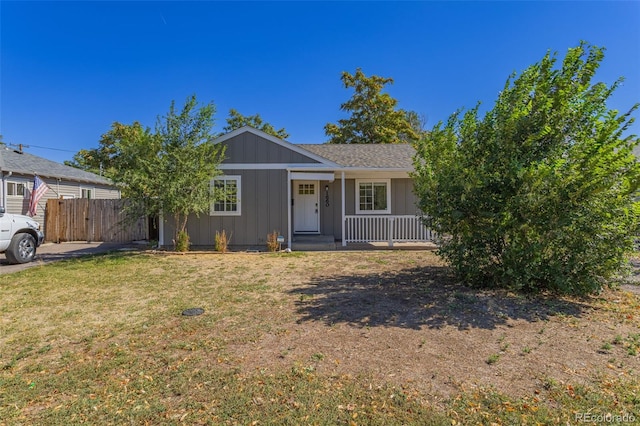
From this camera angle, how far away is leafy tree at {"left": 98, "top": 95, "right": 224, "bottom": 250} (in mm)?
9297

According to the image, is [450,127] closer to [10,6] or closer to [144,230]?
[144,230]

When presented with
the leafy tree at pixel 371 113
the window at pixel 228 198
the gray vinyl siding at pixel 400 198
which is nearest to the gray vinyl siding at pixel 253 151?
the window at pixel 228 198

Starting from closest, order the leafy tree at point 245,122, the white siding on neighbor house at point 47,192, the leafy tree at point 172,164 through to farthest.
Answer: the leafy tree at point 172,164 → the white siding on neighbor house at point 47,192 → the leafy tree at point 245,122

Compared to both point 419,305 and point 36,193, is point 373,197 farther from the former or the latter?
point 36,193

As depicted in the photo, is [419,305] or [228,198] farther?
[228,198]

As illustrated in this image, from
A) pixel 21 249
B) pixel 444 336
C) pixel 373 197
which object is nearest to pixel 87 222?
pixel 21 249

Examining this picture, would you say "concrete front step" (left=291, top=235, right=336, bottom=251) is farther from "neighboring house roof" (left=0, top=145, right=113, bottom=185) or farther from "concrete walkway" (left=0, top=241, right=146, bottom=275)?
"neighboring house roof" (left=0, top=145, right=113, bottom=185)

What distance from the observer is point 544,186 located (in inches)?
184

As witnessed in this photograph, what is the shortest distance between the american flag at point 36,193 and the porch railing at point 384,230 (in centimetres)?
1267

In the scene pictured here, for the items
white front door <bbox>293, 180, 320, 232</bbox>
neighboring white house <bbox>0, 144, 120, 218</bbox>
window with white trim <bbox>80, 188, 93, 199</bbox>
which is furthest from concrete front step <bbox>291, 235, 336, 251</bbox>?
window with white trim <bbox>80, 188, 93, 199</bbox>

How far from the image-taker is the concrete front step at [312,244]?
10617 mm

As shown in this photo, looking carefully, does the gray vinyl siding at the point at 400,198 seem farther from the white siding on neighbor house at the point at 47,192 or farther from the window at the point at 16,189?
the window at the point at 16,189

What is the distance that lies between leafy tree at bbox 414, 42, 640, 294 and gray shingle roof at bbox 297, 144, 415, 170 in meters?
5.12

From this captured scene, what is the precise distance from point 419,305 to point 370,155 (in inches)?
352
